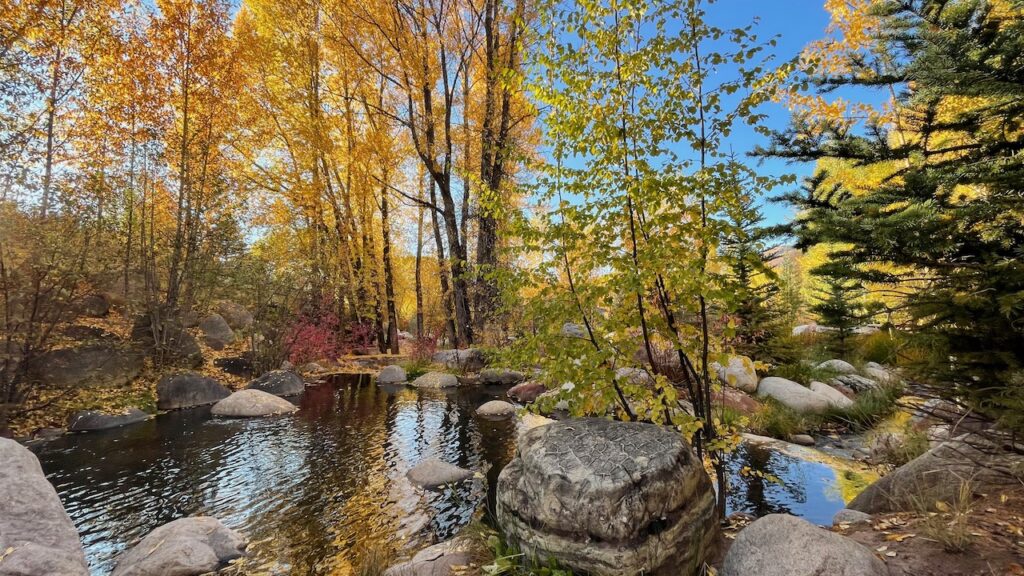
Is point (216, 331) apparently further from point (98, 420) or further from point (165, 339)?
point (98, 420)

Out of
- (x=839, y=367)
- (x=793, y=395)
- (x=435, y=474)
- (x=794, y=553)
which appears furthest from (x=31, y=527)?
(x=839, y=367)

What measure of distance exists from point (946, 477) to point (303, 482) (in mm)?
5983

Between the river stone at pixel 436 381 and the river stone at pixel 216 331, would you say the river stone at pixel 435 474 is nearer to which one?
the river stone at pixel 436 381

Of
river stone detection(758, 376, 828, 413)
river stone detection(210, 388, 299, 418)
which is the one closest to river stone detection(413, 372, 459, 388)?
river stone detection(210, 388, 299, 418)

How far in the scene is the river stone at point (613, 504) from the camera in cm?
250

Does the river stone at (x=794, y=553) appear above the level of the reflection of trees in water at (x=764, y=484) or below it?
above

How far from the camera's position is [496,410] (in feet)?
26.5

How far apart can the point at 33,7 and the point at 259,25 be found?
8089 millimetres

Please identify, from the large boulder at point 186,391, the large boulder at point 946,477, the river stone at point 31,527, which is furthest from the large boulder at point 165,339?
the large boulder at point 946,477

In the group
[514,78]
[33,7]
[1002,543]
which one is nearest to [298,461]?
[514,78]

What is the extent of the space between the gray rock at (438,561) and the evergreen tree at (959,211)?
11.1 feet

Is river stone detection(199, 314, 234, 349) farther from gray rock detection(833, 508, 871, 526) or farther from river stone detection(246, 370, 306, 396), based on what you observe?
gray rock detection(833, 508, 871, 526)

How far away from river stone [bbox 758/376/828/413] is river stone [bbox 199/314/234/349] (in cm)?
1322

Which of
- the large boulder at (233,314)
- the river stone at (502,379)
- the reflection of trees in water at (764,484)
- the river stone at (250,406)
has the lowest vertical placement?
the reflection of trees in water at (764,484)
